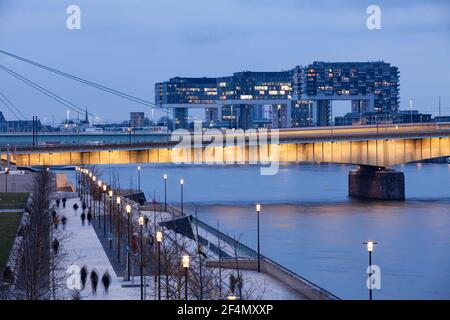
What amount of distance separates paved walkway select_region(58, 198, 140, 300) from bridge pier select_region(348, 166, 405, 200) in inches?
714

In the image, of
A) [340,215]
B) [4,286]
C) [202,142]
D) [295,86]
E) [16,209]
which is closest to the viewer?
[4,286]

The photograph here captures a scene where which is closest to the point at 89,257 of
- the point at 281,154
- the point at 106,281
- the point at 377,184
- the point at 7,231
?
the point at 7,231

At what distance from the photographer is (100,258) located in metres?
19.8

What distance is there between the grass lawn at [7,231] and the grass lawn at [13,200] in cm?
256

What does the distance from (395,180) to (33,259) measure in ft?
105

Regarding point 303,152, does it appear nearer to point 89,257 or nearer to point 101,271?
point 89,257

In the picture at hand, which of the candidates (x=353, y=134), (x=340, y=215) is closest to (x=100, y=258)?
(x=340, y=215)

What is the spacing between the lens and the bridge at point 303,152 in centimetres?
4288

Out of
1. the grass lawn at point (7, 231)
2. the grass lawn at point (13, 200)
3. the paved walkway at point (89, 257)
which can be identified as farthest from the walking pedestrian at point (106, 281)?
the grass lawn at point (13, 200)

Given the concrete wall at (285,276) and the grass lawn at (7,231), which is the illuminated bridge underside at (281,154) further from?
the concrete wall at (285,276)

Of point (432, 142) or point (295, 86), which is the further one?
point (295, 86)

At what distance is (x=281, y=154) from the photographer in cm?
4422

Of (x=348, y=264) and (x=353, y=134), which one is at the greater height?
(x=353, y=134)

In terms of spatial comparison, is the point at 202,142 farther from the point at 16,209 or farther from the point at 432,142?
the point at 16,209
